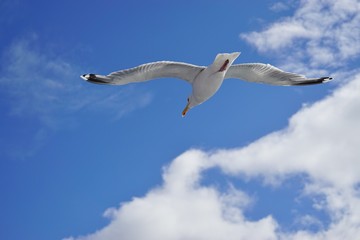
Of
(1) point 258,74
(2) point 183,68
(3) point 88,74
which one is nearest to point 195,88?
(2) point 183,68

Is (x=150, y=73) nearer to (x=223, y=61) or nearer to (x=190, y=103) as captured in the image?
(x=223, y=61)

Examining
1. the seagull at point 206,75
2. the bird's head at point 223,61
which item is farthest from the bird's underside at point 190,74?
the bird's head at point 223,61

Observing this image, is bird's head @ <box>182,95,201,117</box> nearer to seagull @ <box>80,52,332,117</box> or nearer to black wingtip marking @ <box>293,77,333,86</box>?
seagull @ <box>80,52,332,117</box>

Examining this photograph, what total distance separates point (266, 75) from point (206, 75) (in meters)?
2.56

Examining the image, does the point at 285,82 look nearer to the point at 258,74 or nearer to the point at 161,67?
the point at 258,74

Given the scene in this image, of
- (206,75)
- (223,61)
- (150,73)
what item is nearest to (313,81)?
(223,61)

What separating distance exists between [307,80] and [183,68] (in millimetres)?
4487

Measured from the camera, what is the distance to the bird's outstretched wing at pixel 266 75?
20.7m

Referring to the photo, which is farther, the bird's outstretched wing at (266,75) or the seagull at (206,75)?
the bird's outstretched wing at (266,75)

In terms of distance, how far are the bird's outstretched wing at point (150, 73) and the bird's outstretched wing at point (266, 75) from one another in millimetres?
1563

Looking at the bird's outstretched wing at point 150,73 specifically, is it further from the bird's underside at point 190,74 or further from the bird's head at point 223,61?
the bird's head at point 223,61

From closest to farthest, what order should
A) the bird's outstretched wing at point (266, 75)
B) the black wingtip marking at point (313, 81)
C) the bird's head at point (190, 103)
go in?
the bird's outstretched wing at point (266, 75)
the black wingtip marking at point (313, 81)
the bird's head at point (190, 103)

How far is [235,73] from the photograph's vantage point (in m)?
20.8

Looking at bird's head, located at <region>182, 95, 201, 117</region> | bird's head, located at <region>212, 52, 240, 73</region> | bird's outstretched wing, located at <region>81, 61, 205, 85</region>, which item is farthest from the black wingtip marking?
bird's outstretched wing, located at <region>81, 61, 205, 85</region>
